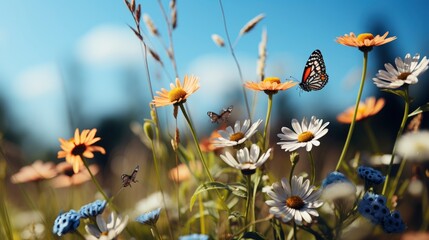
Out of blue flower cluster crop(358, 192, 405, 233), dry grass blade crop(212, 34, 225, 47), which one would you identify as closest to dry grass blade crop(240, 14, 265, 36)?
dry grass blade crop(212, 34, 225, 47)

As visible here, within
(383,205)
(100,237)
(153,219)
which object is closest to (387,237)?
(383,205)

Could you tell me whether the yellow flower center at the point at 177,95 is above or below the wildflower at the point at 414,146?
above

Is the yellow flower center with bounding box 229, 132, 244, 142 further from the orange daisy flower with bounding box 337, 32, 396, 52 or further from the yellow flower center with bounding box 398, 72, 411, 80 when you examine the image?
the yellow flower center with bounding box 398, 72, 411, 80

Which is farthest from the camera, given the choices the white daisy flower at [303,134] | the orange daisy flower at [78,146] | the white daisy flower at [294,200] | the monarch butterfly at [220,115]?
the monarch butterfly at [220,115]

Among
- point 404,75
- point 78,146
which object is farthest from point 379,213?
point 78,146

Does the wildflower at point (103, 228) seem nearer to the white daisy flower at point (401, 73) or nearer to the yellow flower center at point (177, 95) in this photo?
the yellow flower center at point (177, 95)

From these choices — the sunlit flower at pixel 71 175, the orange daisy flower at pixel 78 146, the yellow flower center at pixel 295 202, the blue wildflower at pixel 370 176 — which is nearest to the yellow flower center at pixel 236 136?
the yellow flower center at pixel 295 202

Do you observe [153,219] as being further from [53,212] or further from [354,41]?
[53,212]
